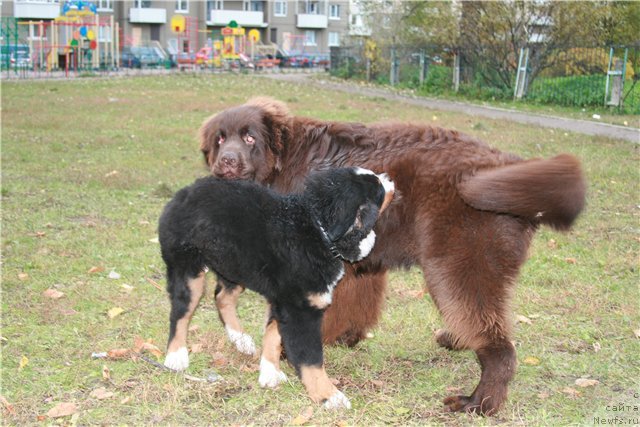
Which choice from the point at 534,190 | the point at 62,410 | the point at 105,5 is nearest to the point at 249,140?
the point at 534,190

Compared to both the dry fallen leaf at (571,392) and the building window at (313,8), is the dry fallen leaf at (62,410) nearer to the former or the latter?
the dry fallen leaf at (571,392)

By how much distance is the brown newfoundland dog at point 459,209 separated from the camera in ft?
13.6

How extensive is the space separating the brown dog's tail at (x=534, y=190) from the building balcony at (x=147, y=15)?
5799 centimetres

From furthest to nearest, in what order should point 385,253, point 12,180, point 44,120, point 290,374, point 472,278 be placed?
1. point 44,120
2. point 12,180
3. point 290,374
4. point 385,253
5. point 472,278

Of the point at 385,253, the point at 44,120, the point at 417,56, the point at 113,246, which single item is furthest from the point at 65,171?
the point at 417,56

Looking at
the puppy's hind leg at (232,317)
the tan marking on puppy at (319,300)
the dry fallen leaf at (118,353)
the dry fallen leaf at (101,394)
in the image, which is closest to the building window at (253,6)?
the puppy's hind leg at (232,317)

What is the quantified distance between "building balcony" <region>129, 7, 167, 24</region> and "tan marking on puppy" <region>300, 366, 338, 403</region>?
57.9 m

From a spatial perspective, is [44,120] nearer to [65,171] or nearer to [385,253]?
[65,171]

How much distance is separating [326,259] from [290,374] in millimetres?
1021

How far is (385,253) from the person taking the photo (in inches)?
181

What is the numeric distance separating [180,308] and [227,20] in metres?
61.3

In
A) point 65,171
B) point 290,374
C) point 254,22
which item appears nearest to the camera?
point 290,374

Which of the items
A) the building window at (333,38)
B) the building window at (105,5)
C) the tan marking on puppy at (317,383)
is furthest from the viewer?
the building window at (333,38)

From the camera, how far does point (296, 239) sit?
4.38 meters
